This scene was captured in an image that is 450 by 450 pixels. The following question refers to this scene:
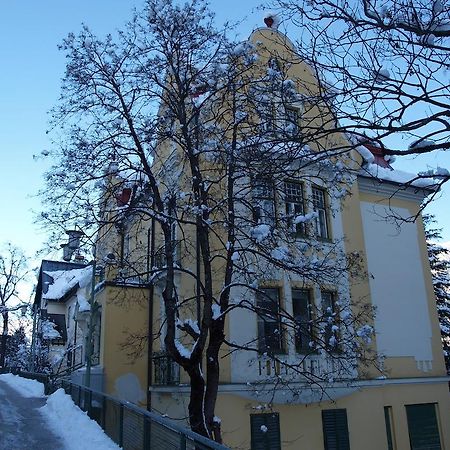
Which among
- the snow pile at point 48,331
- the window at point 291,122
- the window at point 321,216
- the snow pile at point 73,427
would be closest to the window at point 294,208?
the window at point 321,216

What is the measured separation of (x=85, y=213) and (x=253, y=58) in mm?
5355

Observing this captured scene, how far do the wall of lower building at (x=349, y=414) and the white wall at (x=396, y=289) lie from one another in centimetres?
135

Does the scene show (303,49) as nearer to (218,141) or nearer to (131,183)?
(218,141)

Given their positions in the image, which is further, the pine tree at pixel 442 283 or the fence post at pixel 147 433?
the pine tree at pixel 442 283

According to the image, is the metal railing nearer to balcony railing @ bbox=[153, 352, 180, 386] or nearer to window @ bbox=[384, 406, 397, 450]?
balcony railing @ bbox=[153, 352, 180, 386]

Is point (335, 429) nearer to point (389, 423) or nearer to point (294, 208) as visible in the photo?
point (389, 423)

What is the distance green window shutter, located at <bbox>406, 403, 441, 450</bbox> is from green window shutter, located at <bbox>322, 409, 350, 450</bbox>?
10.4 ft

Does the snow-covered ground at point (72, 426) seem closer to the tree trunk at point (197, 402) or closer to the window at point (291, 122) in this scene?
the tree trunk at point (197, 402)

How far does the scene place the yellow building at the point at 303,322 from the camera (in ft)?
43.1

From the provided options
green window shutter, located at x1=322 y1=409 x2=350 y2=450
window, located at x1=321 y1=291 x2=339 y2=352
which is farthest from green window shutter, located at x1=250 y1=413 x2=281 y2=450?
window, located at x1=321 y1=291 x2=339 y2=352

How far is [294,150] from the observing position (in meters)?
6.70

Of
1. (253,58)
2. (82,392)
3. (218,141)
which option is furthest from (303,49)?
(82,392)

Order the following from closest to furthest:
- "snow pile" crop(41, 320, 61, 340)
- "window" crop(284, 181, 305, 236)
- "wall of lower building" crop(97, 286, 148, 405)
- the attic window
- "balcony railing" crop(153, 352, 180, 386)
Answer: "window" crop(284, 181, 305, 236) → the attic window → "balcony railing" crop(153, 352, 180, 386) → "wall of lower building" crop(97, 286, 148, 405) → "snow pile" crop(41, 320, 61, 340)

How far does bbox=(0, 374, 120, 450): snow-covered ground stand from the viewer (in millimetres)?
10492
